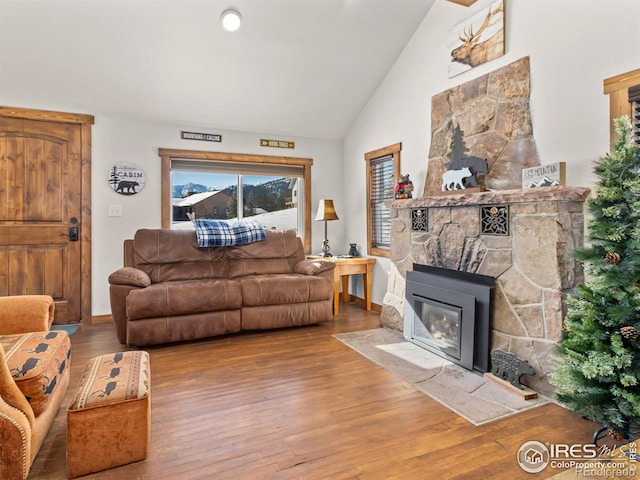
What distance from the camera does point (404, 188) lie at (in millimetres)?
3666

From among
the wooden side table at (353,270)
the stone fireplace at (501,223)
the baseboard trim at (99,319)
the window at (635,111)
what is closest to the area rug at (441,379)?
the stone fireplace at (501,223)

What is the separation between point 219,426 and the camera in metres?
1.99

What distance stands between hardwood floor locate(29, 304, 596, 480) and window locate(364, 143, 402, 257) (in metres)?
1.92

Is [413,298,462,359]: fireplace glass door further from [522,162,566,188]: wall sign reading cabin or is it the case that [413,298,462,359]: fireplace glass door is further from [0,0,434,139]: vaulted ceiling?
[0,0,434,139]: vaulted ceiling

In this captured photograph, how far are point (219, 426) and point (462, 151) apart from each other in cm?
277

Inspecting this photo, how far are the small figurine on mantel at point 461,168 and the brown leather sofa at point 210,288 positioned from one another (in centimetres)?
153

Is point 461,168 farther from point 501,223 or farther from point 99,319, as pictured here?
point 99,319

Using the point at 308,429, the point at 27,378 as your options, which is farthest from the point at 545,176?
the point at 27,378

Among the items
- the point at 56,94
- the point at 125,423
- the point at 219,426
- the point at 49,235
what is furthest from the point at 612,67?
the point at 49,235

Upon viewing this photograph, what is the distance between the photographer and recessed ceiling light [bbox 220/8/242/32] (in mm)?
3199

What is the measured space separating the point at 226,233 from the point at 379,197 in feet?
6.09

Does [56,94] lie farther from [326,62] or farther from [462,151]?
[462,151]

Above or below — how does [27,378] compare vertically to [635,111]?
below

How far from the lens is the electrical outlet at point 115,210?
13.4 ft
